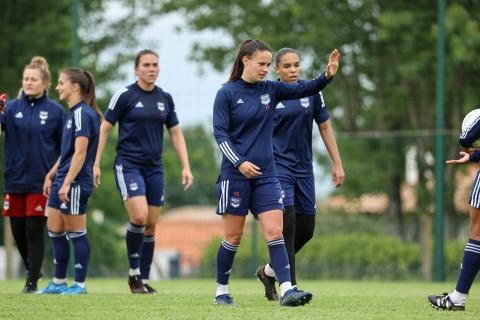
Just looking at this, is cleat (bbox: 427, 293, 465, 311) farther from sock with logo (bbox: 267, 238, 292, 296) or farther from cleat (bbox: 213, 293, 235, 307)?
cleat (bbox: 213, 293, 235, 307)

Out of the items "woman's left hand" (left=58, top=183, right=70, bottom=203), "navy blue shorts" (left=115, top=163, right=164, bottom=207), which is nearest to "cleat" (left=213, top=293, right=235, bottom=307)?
"navy blue shorts" (left=115, top=163, right=164, bottom=207)

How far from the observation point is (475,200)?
8906mm

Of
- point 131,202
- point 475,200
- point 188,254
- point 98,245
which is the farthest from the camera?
point 98,245

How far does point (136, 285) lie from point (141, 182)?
3.49 feet

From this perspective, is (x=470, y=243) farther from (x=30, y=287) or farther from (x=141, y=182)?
(x=30, y=287)

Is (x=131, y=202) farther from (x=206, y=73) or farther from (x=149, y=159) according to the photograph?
(x=206, y=73)

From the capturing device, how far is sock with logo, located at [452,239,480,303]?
29.9ft

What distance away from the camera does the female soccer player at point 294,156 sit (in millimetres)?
10328

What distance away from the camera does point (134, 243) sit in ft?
38.8

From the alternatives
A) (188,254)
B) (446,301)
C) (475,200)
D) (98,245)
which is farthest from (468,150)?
(98,245)

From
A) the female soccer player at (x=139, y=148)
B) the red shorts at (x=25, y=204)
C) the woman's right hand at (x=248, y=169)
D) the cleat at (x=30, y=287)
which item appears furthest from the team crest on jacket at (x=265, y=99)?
the cleat at (x=30, y=287)

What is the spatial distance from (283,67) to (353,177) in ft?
42.3

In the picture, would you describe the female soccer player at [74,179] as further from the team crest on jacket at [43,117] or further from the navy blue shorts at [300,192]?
the navy blue shorts at [300,192]

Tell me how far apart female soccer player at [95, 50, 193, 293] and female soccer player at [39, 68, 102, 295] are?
7.0 inches
